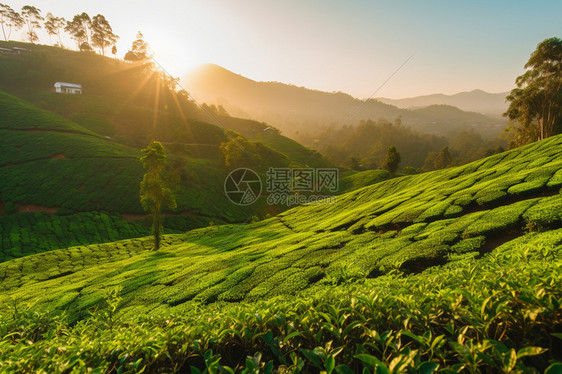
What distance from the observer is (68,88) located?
373 feet

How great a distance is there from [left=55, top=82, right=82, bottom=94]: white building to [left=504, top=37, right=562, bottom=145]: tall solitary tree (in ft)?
534

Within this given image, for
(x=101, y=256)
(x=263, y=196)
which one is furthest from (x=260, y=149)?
(x=101, y=256)

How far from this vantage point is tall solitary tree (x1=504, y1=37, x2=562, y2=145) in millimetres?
38000

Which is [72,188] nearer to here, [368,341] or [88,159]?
[88,159]

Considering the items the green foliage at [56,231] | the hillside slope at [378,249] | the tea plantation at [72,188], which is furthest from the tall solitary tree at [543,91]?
the green foliage at [56,231]

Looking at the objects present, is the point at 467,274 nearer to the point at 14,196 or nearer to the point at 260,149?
the point at 14,196

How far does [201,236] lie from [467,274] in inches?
1415

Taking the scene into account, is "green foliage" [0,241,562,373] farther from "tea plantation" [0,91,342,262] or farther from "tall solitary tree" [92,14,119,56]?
"tall solitary tree" [92,14,119,56]

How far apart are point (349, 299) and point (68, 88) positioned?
158506 mm

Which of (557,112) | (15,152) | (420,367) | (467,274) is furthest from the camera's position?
(15,152)

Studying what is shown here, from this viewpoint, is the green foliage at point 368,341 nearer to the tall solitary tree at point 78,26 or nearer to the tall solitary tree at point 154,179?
the tall solitary tree at point 154,179

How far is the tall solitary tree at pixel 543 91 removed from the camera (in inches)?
1496

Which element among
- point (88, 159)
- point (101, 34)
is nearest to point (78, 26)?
point (101, 34)

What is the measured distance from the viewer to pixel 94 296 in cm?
1404
